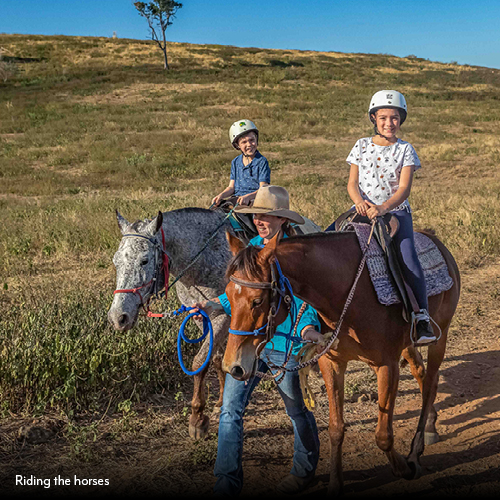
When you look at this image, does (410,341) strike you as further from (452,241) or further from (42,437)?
(452,241)

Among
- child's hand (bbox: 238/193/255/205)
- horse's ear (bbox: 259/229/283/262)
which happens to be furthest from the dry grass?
horse's ear (bbox: 259/229/283/262)

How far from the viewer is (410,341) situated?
4168mm

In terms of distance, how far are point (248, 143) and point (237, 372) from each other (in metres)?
3.57

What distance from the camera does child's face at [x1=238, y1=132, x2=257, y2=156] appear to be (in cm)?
594

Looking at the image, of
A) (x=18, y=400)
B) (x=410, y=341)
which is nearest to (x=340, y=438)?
(x=410, y=341)

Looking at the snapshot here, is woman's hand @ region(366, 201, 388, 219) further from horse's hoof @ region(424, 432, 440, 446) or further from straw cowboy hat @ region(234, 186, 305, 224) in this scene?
horse's hoof @ region(424, 432, 440, 446)

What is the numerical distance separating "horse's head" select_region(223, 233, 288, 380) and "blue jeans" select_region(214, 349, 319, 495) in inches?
24.4

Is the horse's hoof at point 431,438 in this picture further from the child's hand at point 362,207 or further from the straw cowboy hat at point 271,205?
the straw cowboy hat at point 271,205

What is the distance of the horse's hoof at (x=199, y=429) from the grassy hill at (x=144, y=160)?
112cm

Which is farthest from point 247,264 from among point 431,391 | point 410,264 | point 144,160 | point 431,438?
point 144,160

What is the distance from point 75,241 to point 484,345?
808 centimetres

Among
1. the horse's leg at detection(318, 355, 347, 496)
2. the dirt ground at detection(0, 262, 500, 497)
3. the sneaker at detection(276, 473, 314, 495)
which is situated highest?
the horse's leg at detection(318, 355, 347, 496)

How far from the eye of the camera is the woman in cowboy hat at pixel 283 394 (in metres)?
3.54

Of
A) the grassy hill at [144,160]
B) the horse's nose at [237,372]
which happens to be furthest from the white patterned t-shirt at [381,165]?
the grassy hill at [144,160]
